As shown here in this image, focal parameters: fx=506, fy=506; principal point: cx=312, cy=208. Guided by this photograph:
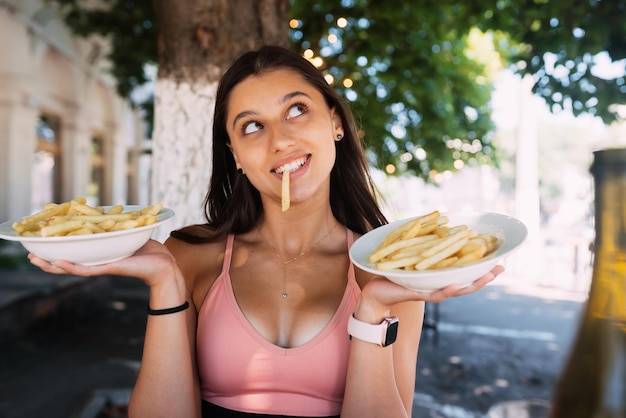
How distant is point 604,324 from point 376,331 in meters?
0.83

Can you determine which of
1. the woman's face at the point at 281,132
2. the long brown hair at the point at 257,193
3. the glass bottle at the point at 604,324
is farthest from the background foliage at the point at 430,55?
the glass bottle at the point at 604,324

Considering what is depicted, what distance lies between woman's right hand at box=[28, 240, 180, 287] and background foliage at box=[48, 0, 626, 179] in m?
1.67

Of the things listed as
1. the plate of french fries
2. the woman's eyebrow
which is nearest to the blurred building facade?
the woman's eyebrow

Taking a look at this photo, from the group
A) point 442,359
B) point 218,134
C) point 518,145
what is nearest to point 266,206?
point 218,134

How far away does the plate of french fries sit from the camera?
1331mm

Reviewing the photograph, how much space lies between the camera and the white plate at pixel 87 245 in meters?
1.32

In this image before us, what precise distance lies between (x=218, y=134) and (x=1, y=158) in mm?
10526

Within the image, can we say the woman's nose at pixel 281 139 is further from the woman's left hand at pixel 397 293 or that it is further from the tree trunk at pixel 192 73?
the tree trunk at pixel 192 73

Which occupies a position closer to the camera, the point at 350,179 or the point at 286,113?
the point at 286,113

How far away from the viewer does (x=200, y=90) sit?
325 cm

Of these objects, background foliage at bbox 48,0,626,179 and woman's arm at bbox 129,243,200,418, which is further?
background foliage at bbox 48,0,626,179

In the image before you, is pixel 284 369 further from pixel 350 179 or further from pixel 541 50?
pixel 541 50

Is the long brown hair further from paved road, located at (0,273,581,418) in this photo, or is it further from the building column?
the building column

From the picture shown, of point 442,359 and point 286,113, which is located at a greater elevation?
point 286,113
